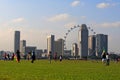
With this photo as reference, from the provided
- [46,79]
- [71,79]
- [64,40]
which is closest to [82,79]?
[71,79]

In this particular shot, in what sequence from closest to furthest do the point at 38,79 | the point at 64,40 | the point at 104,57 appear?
the point at 38,79 < the point at 104,57 < the point at 64,40

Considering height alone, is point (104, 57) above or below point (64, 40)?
below

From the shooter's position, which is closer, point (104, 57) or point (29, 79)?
point (29, 79)

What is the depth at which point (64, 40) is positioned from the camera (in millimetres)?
195625

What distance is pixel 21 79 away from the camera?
1931 centimetres

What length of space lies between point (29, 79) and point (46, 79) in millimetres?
845

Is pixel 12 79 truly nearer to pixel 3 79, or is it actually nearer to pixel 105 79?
pixel 3 79

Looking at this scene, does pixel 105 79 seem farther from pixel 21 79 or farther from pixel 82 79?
pixel 21 79

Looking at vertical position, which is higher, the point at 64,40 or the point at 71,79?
the point at 64,40

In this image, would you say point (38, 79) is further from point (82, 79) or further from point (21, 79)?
point (82, 79)

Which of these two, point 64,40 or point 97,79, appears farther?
point 64,40

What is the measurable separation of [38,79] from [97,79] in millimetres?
2982

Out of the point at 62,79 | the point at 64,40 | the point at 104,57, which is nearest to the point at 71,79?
the point at 62,79

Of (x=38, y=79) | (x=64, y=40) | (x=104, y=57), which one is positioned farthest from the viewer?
(x=64, y=40)
